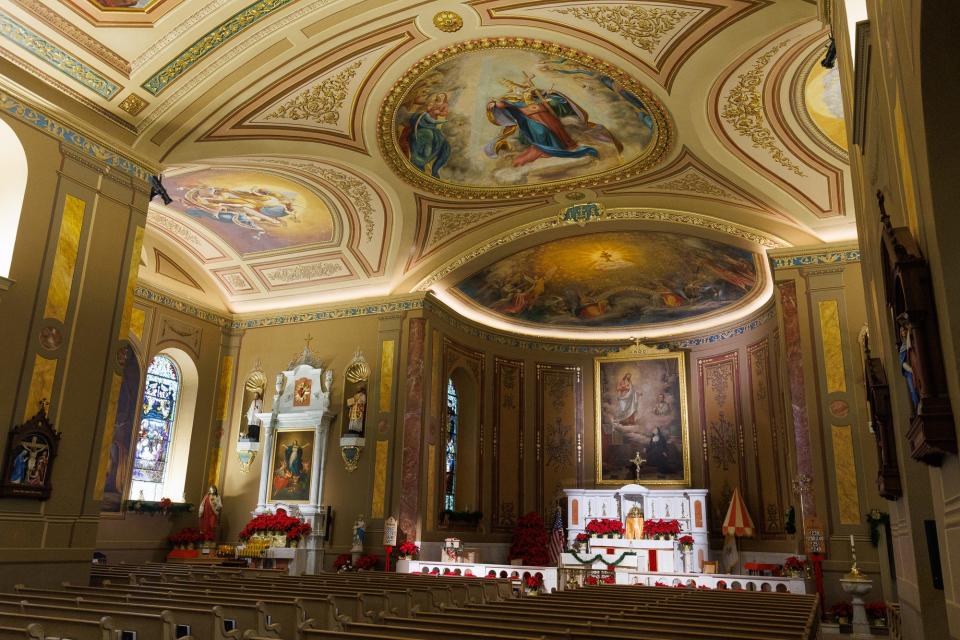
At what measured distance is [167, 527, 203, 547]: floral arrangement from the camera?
58.2ft

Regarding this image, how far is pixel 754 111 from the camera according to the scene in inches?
507

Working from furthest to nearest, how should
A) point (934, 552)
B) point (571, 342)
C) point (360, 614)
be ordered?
1. point (571, 342)
2. point (360, 614)
3. point (934, 552)

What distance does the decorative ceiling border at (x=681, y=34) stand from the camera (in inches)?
417

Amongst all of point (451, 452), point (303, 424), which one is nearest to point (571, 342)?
point (451, 452)

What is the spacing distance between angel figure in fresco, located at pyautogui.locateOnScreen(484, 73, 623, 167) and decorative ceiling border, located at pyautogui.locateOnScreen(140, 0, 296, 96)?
14.6 feet

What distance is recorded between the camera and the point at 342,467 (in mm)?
18125

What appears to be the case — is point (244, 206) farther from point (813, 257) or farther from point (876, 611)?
point (876, 611)

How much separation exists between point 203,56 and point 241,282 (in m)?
9.59

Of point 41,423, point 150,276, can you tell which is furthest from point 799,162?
point 150,276

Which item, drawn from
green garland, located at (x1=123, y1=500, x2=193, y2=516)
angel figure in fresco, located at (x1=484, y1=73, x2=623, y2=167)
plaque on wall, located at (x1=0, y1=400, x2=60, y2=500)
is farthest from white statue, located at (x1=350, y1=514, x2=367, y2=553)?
angel figure in fresco, located at (x1=484, y1=73, x2=623, y2=167)

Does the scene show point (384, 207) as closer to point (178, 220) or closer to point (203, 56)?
point (178, 220)

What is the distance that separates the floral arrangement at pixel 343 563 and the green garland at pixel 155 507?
413cm

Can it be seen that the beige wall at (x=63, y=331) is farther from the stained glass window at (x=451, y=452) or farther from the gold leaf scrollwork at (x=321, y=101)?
the stained glass window at (x=451, y=452)

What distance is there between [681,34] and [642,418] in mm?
12579
